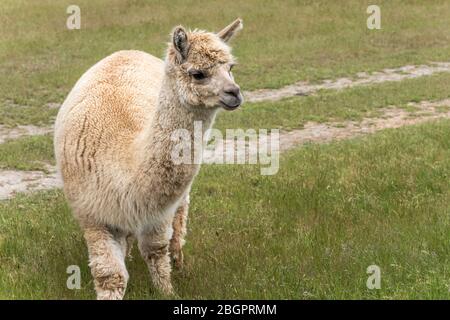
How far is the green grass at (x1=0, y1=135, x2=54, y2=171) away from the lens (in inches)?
425

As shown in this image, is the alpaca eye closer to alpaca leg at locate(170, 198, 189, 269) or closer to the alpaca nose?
the alpaca nose

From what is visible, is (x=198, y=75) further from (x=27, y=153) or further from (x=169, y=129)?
(x=27, y=153)

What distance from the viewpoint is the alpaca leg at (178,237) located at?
21.5 feet

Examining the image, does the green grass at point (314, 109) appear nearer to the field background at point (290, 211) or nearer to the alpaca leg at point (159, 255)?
the field background at point (290, 211)

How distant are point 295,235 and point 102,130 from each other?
2.33m

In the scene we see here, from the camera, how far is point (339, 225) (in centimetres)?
672

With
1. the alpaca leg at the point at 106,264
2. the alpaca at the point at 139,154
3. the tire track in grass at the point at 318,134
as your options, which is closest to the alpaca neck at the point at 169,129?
the alpaca at the point at 139,154

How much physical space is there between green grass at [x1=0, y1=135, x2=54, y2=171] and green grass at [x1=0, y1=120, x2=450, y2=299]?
1969mm

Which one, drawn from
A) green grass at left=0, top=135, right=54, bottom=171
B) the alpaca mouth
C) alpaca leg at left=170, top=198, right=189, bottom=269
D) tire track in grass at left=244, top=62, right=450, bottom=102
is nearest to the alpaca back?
the alpaca mouth

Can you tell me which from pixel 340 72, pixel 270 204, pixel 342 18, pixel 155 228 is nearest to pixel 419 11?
pixel 342 18

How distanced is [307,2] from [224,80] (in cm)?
2352

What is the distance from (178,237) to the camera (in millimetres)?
6605

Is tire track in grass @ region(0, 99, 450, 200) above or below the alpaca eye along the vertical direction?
below

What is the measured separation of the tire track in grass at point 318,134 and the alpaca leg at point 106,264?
4.35m
